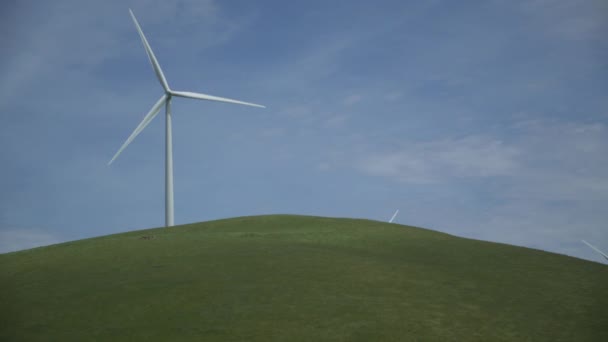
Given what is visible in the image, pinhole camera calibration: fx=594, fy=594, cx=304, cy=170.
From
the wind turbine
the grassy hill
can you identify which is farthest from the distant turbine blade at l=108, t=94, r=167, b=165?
the grassy hill

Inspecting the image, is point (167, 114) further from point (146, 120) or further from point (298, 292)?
point (298, 292)

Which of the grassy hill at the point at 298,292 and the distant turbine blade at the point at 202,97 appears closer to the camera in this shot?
the grassy hill at the point at 298,292

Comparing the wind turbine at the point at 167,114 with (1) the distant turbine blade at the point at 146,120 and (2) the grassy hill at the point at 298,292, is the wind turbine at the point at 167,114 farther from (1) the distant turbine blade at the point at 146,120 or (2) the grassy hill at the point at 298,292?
(2) the grassy hill at the point at 298,292

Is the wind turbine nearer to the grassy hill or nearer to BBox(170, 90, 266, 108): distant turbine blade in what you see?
BBox(170, 90, 266, 108): distant turbine blade

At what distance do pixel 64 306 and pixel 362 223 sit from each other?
29241 millimetres

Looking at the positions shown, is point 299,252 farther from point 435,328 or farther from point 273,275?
point 435,328

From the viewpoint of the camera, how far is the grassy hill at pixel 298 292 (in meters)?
23.6

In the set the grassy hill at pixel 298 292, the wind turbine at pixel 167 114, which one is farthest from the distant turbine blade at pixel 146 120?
the grassy hill at pixel 298 292

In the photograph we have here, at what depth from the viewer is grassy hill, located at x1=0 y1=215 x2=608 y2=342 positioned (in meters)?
23.6

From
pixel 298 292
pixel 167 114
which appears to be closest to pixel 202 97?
pixel 167 114

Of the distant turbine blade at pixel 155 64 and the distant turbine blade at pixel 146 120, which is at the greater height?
the distant turbine blade at pixel 155 64

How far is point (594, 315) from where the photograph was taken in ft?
88.3

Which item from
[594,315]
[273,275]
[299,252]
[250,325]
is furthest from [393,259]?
[250,325]

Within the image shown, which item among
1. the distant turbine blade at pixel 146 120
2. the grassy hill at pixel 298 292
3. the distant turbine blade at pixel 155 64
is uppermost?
the distant turbine blade at pixel 155 64
